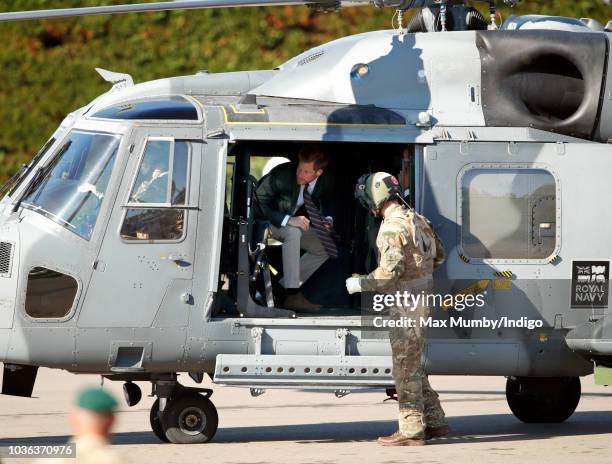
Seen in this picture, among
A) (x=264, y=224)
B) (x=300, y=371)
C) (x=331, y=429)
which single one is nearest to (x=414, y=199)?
(x=264, y=224)

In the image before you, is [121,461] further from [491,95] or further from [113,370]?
[491,95]

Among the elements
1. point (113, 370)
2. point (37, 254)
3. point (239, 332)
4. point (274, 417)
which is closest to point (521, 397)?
point (274, 417)

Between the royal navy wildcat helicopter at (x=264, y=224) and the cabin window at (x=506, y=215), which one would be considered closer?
the royal navy wildcat helicopter at (x=264, y=224)

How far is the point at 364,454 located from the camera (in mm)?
8227

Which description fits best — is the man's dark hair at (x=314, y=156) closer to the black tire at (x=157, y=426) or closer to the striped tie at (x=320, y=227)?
the striped tie at (x=320, y=227)

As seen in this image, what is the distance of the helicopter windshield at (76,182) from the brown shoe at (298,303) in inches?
69.4

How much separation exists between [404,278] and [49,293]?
8.28ft

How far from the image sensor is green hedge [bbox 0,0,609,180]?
17.8m

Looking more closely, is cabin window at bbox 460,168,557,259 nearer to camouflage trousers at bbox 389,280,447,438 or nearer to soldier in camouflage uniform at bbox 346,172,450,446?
soldier in camouflage uniform at bbox 346,172,450,446

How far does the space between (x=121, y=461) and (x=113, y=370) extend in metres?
4.44

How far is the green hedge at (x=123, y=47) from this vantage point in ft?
58.3

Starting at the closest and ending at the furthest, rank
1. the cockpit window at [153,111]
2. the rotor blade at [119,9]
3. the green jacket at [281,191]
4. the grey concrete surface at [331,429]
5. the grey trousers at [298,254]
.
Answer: the rotor blade at [119,9] → the grey concrete surface at [331,429] → the cockpit window at [153,111] → the grey trousers at [298,254] → the green jacket at [281,191]

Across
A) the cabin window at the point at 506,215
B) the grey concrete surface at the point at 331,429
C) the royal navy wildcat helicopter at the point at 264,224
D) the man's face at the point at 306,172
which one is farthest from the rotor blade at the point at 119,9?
the grey concrete surface at the point at 331,429

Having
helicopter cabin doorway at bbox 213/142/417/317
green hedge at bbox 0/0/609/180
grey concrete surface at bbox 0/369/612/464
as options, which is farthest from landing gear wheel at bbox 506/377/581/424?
green hedge at bbox 0/0/609/180
